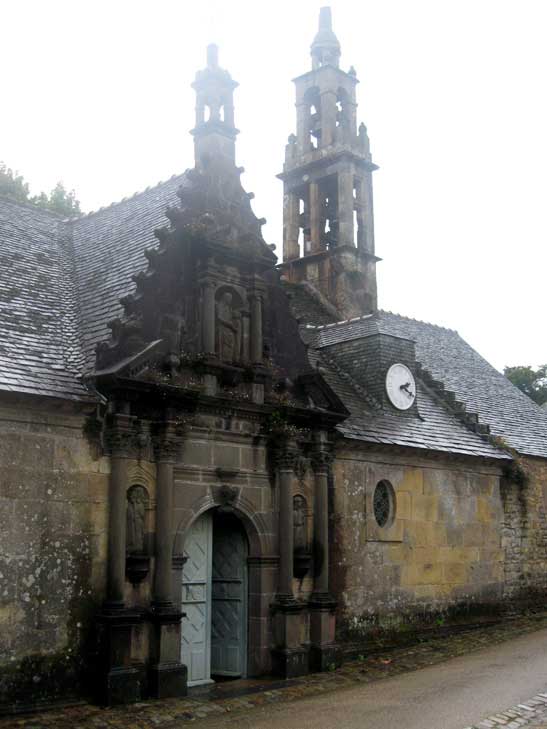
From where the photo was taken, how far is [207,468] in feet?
42.2

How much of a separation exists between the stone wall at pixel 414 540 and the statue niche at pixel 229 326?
3059mm

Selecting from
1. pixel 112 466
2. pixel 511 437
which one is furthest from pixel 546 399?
pixel 112 466

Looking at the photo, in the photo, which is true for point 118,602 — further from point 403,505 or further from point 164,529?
point 403,505

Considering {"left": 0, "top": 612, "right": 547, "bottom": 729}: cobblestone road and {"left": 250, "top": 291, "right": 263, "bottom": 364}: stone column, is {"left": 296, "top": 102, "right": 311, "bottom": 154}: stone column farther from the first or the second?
{"left": 0, "top": 612, "right": 547, "bottom": 729}: cobblestone road

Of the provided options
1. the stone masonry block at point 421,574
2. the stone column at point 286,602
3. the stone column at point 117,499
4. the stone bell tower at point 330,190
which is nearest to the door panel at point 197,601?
the stone column at point 286,602

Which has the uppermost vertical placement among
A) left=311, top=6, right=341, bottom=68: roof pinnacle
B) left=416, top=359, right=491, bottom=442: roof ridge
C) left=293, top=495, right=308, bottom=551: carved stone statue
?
left=311, top=6, right=341, bottom=68: roof pinnacle

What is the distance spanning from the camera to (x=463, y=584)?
59.0 feet

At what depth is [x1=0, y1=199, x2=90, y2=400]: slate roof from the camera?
37.6ft

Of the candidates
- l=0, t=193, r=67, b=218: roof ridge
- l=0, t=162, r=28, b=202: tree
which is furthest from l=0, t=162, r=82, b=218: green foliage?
l=0, t=193, r=67, b=218: roof ridge

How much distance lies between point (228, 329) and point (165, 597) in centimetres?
421

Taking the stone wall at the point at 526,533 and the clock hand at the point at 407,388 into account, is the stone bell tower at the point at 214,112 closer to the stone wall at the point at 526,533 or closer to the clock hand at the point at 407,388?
the clock hand at the point at 407,388

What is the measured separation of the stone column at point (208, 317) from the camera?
12992 mm

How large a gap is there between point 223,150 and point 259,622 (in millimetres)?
7710

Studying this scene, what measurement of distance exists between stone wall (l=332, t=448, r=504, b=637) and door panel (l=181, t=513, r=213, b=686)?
2794 millimetres
